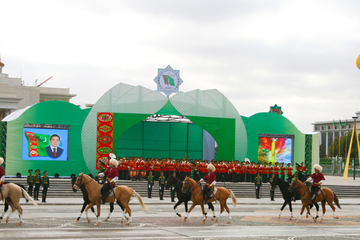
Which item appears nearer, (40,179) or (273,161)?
(40,179)

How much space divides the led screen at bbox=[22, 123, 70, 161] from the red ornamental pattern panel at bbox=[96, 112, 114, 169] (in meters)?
2.66

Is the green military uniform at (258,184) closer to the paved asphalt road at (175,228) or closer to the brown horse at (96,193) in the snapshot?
the paved asphalt road at (175,228)

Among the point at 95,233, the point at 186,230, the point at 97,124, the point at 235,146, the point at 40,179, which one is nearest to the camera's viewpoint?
the point at 95,233

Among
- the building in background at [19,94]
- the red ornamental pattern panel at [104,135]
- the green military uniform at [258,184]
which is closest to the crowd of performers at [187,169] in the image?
the green military uniform at [258,184]

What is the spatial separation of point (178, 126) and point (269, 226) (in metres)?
29.1

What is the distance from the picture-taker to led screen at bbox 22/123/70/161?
33531mm

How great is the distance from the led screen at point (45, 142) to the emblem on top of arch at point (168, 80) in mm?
8130

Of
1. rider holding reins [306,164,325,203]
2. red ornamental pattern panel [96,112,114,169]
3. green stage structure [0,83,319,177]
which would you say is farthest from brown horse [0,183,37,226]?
green stage structure [0,83,319,177]

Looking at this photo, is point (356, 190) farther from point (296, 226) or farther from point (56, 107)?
point (56, 107)

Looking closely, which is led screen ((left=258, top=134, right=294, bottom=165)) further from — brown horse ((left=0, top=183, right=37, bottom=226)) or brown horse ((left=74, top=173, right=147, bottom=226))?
brown horse ((left=0, top=183, right=37, bottom=226))

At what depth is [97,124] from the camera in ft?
112

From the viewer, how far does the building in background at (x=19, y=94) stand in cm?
6719

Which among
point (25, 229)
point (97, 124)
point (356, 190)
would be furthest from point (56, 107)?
point (356, 190)

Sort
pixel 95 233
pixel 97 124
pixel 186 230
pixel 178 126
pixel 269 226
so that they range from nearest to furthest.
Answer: pixel 95 233 < pixel 186 230 < pixel 269 226 < pixel 97 124 < pixel 178 126
